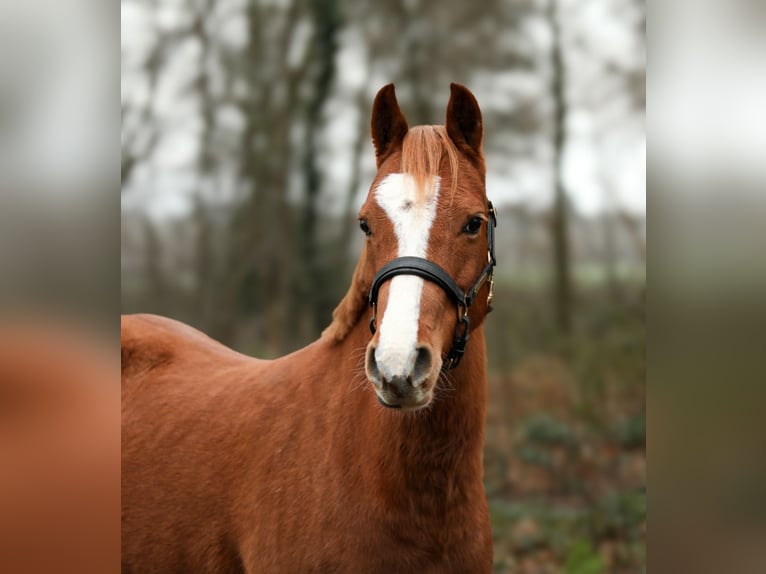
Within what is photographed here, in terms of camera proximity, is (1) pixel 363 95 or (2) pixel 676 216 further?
(1) pixel 363 95

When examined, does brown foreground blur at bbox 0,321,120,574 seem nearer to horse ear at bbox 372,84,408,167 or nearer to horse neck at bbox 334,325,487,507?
horse neck at bbox 334,325,487,507

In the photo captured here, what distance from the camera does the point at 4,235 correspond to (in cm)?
94

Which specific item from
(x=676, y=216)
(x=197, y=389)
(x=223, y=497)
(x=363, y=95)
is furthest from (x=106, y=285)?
(x=363, y=95)

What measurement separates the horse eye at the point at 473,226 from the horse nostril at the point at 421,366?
44 centimetres

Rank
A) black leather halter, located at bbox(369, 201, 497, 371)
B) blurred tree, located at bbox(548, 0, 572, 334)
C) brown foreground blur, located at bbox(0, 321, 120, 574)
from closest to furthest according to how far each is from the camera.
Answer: brown foreground blur, located at bbox(0, 321, 120, 574)
black leather halter, located at bbox(369, 201, 497, 371)
blurred tree, located at bbox(548, 0, 572, 334)

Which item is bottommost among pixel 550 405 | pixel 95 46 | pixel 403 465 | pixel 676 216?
pixel 550 405

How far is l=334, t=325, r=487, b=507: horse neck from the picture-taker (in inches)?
79.3

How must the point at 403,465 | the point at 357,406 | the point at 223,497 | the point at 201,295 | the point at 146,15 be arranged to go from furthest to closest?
the point at 201,295 → the point at 146,15 → the point at 223,497 → the point at 357,406 → the point at 403,465

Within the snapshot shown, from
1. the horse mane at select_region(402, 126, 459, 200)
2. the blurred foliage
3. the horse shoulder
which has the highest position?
the horse mane at select_region(402, 126, 459, 200)

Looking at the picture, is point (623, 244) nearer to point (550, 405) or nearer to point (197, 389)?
point (550, 405)

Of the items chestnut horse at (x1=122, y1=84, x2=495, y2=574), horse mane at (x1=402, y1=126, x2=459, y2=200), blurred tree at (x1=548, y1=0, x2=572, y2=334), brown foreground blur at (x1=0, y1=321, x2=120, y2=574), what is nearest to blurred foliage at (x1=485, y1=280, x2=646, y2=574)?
blurred tree at (x1=548, y1=0, x2=572, y2=334)

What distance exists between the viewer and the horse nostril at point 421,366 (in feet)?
5.35

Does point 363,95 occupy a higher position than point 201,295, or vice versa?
point 363,95

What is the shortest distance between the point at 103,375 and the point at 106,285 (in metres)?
0.14
